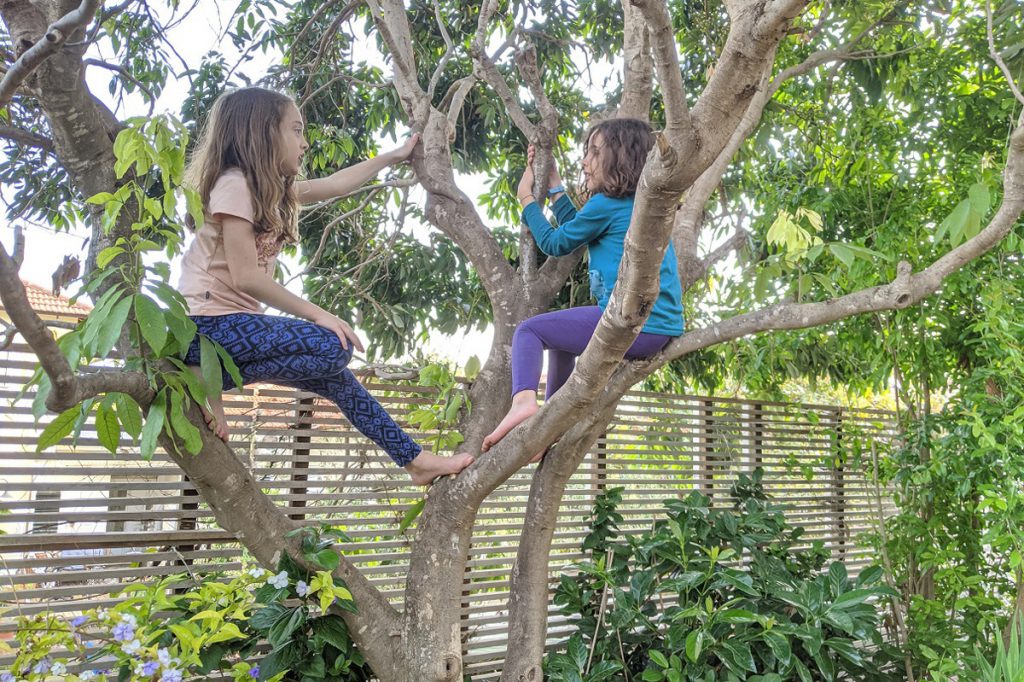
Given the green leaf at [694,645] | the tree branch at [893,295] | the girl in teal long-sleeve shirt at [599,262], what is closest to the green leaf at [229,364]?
the girl in teal long-sleeve shirt at [599,262]

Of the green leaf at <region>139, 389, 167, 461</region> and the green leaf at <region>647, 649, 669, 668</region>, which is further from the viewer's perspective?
the green leaf at <region>647, 649, 669, 668</region>

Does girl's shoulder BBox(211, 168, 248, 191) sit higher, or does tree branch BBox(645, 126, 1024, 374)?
girl's shoulder BBox(211, 168, 248, 191)

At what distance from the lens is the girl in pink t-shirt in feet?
6.13

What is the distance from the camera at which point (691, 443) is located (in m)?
4.24

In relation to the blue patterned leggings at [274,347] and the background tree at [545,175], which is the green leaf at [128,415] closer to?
the background tree at [545,175]

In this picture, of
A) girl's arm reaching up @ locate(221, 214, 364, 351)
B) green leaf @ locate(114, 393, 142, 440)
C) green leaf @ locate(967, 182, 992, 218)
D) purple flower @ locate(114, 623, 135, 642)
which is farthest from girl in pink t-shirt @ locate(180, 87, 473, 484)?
green leaf @ locate(967, 182, 992, 218)

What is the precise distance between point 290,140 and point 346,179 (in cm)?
42

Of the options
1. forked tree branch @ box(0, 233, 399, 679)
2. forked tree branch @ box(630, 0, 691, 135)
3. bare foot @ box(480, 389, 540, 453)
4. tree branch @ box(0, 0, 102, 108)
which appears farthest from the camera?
bare foot @ box(480, 389, 540, 453)

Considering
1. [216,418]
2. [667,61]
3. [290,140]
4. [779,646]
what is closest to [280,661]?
[216,418]

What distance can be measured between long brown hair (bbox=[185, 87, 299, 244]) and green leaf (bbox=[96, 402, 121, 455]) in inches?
24.2

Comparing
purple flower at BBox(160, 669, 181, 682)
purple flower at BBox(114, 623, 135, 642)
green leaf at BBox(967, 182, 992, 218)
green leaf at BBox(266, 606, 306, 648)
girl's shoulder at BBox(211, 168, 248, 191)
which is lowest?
purple flower at BBox(160, 669, 181, 682)

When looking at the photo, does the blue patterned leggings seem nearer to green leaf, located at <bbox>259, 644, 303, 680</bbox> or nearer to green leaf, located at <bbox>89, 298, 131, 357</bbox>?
green leaf, located at <bbox>89, 298, 131, 357</bbox>

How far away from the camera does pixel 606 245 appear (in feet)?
7.57

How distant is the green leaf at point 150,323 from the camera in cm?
147
